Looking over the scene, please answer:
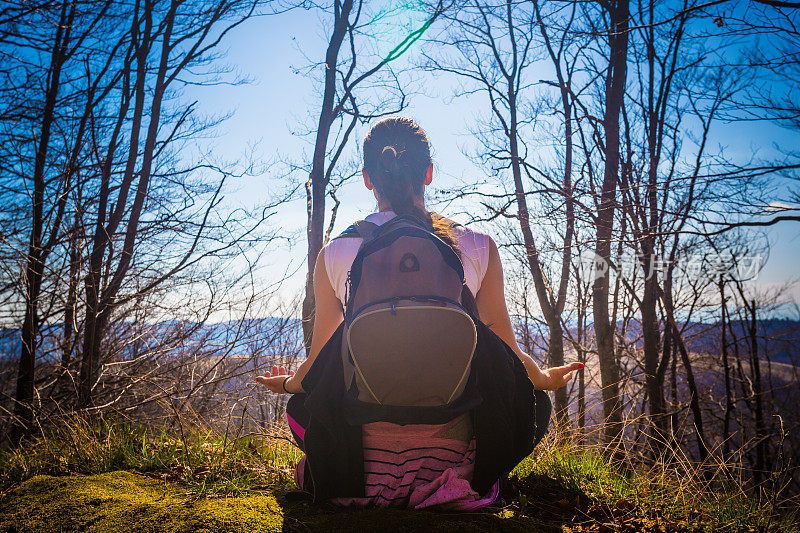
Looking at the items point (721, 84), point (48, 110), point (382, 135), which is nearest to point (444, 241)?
point (382, 135)

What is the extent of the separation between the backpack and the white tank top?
0.19 metres

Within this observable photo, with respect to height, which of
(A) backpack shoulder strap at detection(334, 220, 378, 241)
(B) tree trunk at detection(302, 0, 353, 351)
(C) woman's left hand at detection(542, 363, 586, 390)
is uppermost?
(B) tree trunk at detection(302, 0, 353, 351)

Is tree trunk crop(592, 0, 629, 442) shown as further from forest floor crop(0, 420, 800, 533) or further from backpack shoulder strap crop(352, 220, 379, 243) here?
backpack shoulder strap crop(352, 220, 379, 243)

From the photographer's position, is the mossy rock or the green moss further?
the green moss

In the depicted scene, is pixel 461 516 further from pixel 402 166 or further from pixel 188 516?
pixel 402 166

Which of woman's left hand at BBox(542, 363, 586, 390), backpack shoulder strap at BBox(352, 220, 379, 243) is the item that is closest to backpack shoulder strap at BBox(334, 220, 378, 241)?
backpack shoulder strap at BBox(352, 220, 379, 243)

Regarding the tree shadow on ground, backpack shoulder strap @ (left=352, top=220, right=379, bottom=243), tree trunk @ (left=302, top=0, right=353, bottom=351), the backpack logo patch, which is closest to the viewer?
the tree shadow on ground

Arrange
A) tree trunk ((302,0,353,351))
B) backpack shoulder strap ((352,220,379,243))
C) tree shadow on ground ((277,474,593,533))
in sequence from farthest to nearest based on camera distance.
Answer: tree trunk ((302,0,353,351)) → backpack shoulder strap ((352,220,379,243)) → tree shadow on ground ((277,474,593,533))

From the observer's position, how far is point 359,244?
160 cm

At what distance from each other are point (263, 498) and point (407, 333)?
100cm

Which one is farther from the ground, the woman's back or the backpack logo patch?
the backpack logo patch

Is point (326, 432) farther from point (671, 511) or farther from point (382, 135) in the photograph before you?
point (671, 511)

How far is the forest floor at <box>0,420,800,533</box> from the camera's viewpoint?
1354mm

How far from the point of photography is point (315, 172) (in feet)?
20.5
